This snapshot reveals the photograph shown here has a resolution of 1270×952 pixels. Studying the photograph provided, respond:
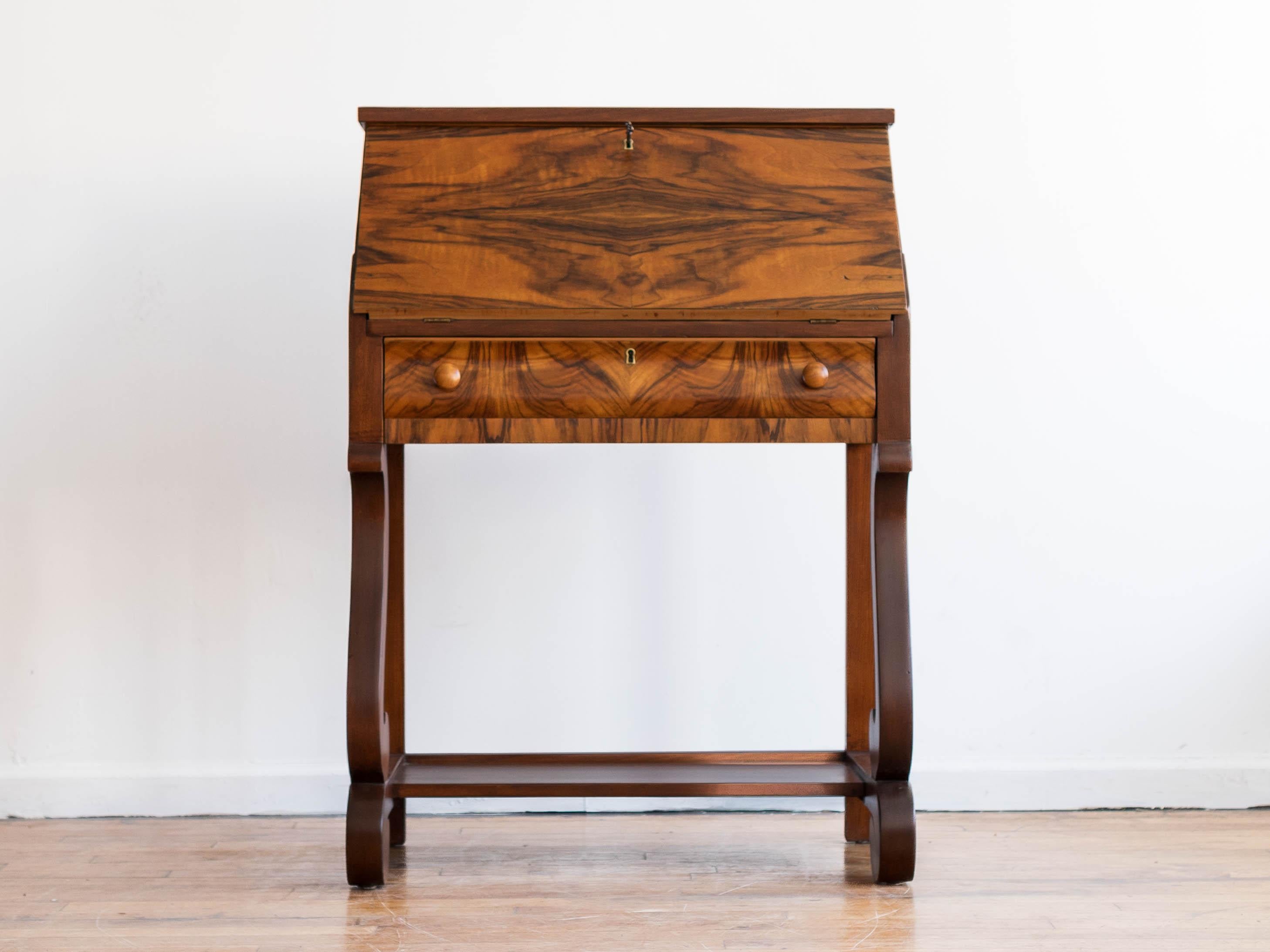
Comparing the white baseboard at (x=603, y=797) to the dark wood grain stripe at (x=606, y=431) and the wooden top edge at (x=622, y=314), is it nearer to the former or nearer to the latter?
the dark wood grain stripe at (x=606, y=431)

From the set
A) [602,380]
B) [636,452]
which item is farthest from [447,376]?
[636,452]

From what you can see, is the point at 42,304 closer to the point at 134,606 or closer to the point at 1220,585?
the point at 134,606

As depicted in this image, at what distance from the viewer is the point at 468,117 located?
1.50m

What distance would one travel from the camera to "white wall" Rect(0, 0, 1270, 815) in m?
1.96

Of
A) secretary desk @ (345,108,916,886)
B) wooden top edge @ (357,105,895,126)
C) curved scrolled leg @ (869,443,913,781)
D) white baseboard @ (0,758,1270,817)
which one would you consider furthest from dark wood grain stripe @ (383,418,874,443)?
white baseboard @ (0,758,1270,817)

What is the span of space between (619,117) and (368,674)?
2.85 ft

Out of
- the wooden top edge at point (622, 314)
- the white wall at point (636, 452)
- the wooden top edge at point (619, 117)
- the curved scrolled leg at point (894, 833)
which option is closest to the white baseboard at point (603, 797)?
the white wall at point (636, 452)

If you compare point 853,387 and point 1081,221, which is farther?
point 1081,221

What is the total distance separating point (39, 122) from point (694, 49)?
121 cm

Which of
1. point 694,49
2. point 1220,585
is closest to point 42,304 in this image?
point 694,49

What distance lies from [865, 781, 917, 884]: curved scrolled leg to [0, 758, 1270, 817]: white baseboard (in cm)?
41

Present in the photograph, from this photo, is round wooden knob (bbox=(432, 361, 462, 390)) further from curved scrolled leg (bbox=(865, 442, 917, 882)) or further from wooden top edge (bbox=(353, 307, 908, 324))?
curved scrolled leg (bbox=(865, 442, 917, 882))

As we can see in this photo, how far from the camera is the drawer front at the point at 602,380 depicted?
1.47m

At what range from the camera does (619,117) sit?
152 cm
